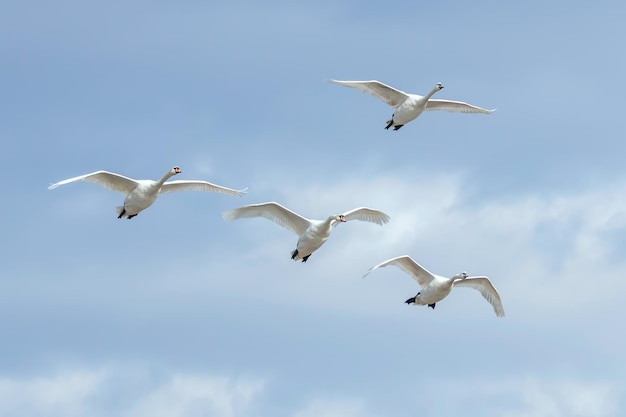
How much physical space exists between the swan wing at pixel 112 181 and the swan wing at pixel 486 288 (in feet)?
63.3

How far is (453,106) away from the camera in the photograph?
89125mm

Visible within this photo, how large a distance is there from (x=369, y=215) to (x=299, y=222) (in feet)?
16.8

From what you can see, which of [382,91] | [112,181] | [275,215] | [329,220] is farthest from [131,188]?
[382,91]

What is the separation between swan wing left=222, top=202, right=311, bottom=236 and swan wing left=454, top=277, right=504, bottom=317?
9640mm

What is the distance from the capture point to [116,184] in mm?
79688

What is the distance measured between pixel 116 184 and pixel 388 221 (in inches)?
618

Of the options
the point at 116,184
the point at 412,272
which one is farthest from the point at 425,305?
the point at 116,184

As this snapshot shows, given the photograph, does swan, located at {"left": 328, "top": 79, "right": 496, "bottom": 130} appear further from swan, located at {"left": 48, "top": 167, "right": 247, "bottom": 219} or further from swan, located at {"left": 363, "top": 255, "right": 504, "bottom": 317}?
swan, located at {"left": 48, "top": 167, "right": 247, "bottom": 219}

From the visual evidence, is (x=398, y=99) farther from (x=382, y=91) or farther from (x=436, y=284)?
(x=436, y=284)

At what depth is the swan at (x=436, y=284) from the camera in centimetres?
7938

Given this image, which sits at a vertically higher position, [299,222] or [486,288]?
[299,222]

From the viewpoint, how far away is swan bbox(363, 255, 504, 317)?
79.4 m

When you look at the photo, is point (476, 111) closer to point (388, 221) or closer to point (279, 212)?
point (388, 221)

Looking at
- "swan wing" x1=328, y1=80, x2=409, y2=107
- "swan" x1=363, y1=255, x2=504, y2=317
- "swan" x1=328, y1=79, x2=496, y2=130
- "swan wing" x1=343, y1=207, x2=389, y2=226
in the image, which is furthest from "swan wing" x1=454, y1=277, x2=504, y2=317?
"swan wing" x1=328, y1=80, x2=409, y2=107
